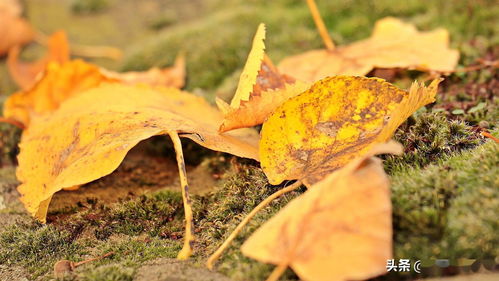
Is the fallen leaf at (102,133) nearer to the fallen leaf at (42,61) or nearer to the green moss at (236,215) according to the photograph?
the green moss at (236,215)

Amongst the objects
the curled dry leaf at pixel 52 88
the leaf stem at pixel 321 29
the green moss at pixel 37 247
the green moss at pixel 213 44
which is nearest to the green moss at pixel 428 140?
the leaf stem at pixel 321 29

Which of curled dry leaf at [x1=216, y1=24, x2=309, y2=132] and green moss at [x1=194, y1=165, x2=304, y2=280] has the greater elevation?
curled dry leaf at [x1=216, y1=24, x2=309, y2=132]

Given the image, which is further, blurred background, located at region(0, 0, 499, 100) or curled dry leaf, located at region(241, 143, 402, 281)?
blurred background, located at region(0, 0, 499, 100)

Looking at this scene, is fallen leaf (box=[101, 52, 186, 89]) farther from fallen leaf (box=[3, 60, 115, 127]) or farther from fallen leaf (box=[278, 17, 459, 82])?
fallen leaf (box=[278, 17, 459, 82])

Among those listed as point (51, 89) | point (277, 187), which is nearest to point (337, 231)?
point (277, 187)

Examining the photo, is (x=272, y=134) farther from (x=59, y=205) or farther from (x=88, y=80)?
(x=88, y=80)

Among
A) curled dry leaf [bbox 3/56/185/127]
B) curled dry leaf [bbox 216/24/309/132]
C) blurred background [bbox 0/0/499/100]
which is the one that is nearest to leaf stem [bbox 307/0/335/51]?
blurred background [bbox 0/0/499/100]
